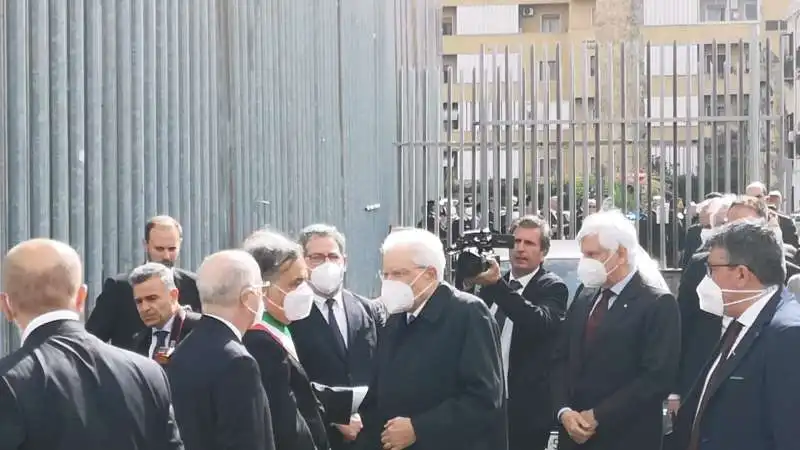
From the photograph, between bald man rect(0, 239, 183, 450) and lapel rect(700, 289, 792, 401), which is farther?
lapel rect(700, 289, 792, 401)

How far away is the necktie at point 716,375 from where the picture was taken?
4.84 metres

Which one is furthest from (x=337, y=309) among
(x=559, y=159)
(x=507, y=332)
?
(x=559, y=159)

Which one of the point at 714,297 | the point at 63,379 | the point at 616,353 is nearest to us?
the point at 63,379

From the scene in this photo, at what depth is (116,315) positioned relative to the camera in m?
6.61

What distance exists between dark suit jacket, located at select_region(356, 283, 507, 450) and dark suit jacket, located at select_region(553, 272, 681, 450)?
87cm

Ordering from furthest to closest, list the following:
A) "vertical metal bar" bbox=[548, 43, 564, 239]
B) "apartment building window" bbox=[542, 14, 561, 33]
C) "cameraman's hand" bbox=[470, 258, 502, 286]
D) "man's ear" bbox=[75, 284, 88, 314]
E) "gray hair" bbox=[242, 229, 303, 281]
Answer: "apartment building window" bbox=[542, 14, 561, 33] < "vertical metal bar" bbox=[548, 43, 564, 239] < "cameraman's hand" bbox=[470, 258, 502, 286] < "gray hair" bbox=[242, 229, 303, 281] < "man's ear" bbox=[75, 284, 88, 314]

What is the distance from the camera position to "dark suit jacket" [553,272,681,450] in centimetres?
625

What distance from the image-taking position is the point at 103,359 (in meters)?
3.86

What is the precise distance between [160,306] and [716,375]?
2.82 m

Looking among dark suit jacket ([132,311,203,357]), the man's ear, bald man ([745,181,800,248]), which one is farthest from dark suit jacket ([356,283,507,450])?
bald man ([745,181,800,248])

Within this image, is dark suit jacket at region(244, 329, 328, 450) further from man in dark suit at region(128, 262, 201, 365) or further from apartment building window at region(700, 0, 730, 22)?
apartment building window at region(700, 0, 730, 22)

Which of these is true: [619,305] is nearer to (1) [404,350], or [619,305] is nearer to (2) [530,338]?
(2) [530,338]

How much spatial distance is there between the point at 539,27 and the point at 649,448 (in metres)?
41.0

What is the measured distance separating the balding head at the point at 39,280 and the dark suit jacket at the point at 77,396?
72mm
